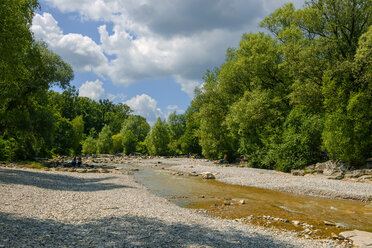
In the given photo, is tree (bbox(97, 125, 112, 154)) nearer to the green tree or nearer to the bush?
the green tree

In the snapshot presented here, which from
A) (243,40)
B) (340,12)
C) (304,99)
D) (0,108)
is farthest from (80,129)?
(340,12)

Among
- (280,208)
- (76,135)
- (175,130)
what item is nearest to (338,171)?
(280,208)

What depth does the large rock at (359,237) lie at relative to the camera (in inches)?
353

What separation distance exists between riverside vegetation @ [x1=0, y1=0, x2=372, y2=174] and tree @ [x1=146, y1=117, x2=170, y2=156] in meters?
30.2

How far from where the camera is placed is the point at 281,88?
3550 centimetres

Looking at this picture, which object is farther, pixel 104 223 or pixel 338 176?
pixel 338 176

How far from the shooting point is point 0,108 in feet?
93.4

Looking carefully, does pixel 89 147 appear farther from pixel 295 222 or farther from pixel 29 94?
pixel 295 222

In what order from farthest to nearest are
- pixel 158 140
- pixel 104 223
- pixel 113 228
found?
pixel 158 140, pixel 104 223, pixel 113 228

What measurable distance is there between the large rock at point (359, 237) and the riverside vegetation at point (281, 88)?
1683 centimetres

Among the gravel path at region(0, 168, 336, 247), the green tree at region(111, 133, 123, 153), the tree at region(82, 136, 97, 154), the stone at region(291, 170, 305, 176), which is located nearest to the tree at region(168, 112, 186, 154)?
the green tree at region(111, 133, 123, 153)

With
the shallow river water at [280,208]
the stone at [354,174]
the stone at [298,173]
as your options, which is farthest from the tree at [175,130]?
the shallow river water at [280,208]

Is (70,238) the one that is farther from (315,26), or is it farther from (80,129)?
(80,129)

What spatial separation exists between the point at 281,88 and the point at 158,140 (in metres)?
45.0
